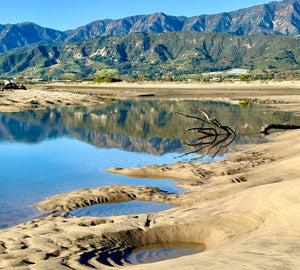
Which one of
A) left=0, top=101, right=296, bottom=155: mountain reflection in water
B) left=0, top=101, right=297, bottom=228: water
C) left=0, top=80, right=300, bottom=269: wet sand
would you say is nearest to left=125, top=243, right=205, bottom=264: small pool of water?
left=0, top=80, right=300, bottom=269: wet sand

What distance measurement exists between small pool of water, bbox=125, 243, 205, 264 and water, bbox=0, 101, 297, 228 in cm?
376

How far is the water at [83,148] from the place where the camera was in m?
16.5

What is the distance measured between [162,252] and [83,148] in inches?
709

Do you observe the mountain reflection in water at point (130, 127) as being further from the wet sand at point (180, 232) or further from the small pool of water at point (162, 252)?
the small pool of water at point (162, 252)

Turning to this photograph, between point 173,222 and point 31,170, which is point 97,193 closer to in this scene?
point 173,222

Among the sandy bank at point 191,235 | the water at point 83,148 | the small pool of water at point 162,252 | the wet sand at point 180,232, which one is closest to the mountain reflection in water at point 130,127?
the water at point 83,148

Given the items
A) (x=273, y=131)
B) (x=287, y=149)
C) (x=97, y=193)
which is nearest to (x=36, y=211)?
(x=97, y=193)

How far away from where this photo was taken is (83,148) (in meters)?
27.0

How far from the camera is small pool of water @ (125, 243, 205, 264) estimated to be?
30.7ft

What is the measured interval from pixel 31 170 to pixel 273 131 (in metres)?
20.2

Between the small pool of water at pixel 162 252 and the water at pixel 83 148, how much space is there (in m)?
3.76

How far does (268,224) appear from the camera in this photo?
937cm

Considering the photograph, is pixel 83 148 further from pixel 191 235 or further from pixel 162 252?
pixel 162 252

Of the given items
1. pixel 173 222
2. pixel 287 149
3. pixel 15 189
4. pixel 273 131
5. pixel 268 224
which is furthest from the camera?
pixel 273 131
